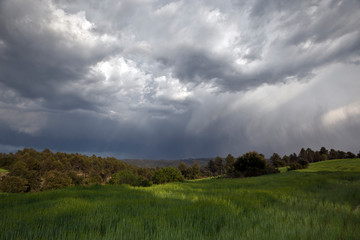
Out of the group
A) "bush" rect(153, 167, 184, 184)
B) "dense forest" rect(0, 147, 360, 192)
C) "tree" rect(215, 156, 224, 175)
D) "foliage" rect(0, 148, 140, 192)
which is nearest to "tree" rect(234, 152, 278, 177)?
"dense forest" rect(0, 147, 360, 192)

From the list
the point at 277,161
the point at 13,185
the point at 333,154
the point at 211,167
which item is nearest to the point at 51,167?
the point at 13,185

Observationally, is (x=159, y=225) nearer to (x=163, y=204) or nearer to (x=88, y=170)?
(x=163, y=204)

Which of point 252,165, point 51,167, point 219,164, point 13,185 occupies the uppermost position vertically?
point 51,167

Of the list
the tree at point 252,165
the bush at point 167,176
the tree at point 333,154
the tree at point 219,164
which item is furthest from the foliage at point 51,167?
the tree at point 333,154

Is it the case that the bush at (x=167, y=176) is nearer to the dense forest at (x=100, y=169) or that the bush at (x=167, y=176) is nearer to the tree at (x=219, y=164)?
the dense forest at (x=100, y=169)

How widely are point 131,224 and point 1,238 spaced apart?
190 centimetres

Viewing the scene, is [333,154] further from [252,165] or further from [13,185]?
[13,185]

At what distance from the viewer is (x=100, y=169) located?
150m

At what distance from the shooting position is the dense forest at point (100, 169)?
55.8 metres

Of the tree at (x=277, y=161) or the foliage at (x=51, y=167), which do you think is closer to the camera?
the foliage at (x=51, y=167)

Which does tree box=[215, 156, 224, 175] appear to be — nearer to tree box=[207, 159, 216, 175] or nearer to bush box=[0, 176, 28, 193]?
tree box=[207, 159, 216, 175]

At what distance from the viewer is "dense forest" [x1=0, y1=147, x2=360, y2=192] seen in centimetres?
5581

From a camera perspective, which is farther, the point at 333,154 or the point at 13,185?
the point at 333,154

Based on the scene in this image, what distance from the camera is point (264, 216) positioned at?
4086 mm
